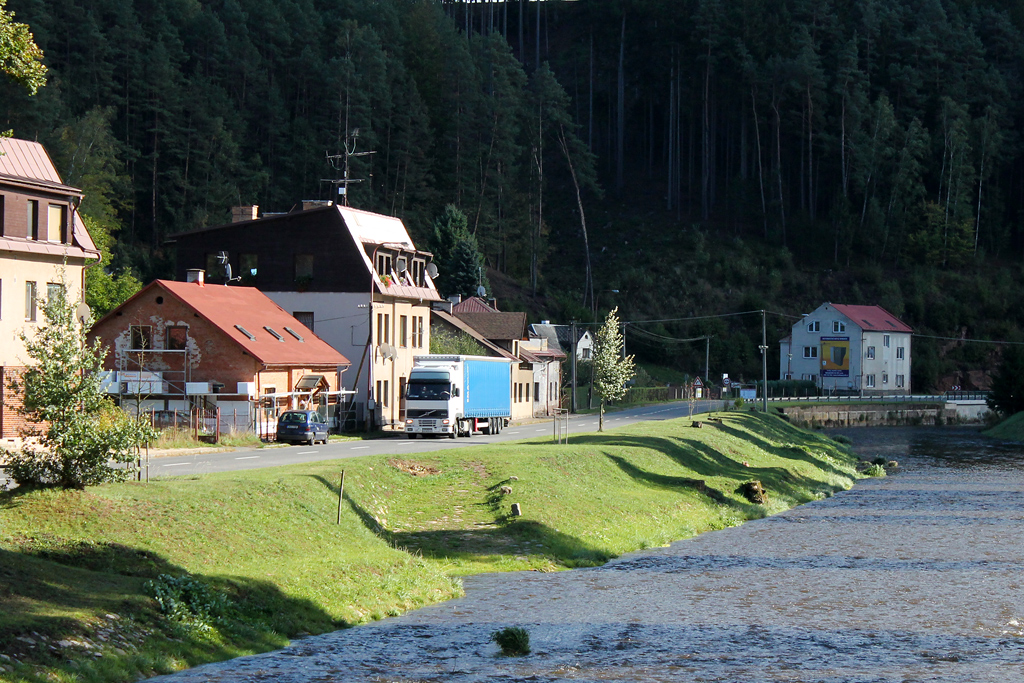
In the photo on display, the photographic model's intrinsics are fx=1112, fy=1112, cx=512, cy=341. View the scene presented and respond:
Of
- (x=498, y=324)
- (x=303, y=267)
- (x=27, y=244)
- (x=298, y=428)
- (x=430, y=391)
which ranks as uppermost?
(x=303, y=267)

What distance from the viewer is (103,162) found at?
7875cm

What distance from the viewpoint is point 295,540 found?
76.2ft

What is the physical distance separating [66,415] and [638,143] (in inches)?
5326

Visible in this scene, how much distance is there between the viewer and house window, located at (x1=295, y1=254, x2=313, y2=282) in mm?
59094

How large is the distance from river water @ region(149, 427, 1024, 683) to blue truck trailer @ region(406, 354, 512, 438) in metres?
20.1

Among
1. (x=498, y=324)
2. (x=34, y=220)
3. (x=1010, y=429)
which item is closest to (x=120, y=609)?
(x=34, y=220)

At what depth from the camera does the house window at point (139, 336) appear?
49.7 m

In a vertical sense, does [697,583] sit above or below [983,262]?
below

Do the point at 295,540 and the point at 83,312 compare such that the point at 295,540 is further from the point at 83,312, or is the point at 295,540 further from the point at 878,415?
the point at 878,415

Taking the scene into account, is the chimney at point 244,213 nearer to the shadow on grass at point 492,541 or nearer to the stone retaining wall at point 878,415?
the shadow on grass at point 492,541

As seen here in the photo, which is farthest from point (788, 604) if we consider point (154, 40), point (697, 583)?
point (154, 40)

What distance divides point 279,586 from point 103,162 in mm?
65950

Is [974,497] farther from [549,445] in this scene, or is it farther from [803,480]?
[549,445]

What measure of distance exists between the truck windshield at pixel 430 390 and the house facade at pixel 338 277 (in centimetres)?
558
